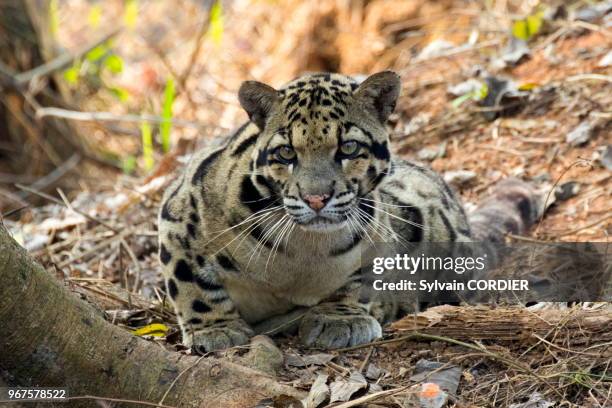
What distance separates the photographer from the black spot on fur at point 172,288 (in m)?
5.40

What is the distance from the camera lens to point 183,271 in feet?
17.7

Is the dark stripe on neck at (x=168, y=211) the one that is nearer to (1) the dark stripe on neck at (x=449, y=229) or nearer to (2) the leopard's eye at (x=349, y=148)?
(2) the leopard's eye at (x=349, y=148)

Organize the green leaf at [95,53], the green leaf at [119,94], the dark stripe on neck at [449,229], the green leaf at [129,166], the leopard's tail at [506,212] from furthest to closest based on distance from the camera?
the green leaf at [119,94] → the green leaf at [95,53] → the green leaf at [129,166] → the leopard's tail at [506,212] → the dark stripe on neck at [449,229]

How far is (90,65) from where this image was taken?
12117 millimetres

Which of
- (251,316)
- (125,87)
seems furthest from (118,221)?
(125,87)

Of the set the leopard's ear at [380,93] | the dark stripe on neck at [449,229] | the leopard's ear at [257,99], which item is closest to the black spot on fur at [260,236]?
the leopard's ear at [257,99]

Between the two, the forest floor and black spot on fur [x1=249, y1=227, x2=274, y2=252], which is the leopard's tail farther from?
black spot on fur [x1=249, y1=227, x2=274, y2=252]

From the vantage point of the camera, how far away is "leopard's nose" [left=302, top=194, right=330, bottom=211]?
4.70 metres

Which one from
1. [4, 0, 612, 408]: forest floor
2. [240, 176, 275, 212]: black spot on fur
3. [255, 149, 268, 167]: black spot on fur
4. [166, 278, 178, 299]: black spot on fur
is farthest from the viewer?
[166, 278, 178, 299]: black spot on fur

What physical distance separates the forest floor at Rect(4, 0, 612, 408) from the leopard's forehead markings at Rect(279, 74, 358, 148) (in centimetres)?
122

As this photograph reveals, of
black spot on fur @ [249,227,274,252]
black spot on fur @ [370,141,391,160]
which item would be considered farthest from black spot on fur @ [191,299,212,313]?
black spot on fur @ [370,141,391,160]

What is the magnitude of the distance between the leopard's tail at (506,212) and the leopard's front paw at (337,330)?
4.93 feet

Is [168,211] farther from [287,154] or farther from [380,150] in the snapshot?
[380,150]

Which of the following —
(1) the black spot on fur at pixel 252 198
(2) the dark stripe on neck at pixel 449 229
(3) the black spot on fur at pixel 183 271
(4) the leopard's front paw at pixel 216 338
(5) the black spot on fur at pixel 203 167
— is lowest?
(4) the leopard's front paw at pixel 216 338
